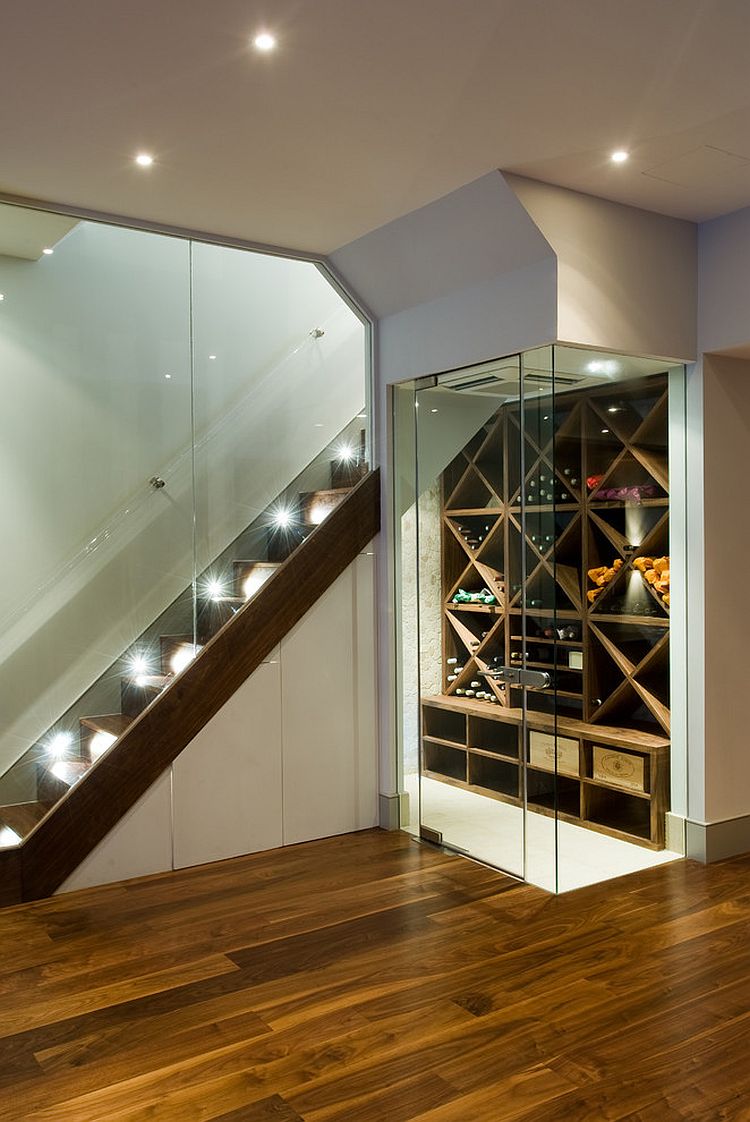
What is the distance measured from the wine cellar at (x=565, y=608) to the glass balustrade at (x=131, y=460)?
0.89 meters

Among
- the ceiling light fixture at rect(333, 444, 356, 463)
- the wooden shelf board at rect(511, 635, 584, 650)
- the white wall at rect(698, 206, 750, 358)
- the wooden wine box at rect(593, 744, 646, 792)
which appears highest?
the white wall at rect(698, 206, 750, 358)

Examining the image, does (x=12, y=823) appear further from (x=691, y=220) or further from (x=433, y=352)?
(x=691, y=220)

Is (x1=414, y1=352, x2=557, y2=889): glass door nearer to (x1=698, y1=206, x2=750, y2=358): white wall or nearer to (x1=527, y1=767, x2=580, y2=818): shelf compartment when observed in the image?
(x1=527, y1=767, x2=580, y2=818): shelf compartment

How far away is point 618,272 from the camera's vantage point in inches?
153

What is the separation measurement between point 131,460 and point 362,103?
184 cm

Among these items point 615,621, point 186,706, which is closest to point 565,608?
point 615,621

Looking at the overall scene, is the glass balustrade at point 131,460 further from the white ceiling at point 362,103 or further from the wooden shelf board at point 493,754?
the wooden shelf board at point 493,754

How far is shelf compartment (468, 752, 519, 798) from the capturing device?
4.05 metres

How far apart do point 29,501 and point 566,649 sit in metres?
2.42

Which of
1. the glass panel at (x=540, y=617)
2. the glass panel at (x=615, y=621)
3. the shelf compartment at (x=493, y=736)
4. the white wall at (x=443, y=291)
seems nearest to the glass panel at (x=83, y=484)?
the white wall at (x=443, y=291)

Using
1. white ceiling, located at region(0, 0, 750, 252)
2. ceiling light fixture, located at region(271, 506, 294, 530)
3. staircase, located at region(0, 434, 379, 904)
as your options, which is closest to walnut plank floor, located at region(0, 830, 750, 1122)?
staircase, located at region(0, 434, 379, 904)

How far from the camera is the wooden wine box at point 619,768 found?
4395mm

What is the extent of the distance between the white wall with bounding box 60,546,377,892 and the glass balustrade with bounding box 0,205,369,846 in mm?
325

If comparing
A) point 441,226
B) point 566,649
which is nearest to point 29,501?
point 441,226
